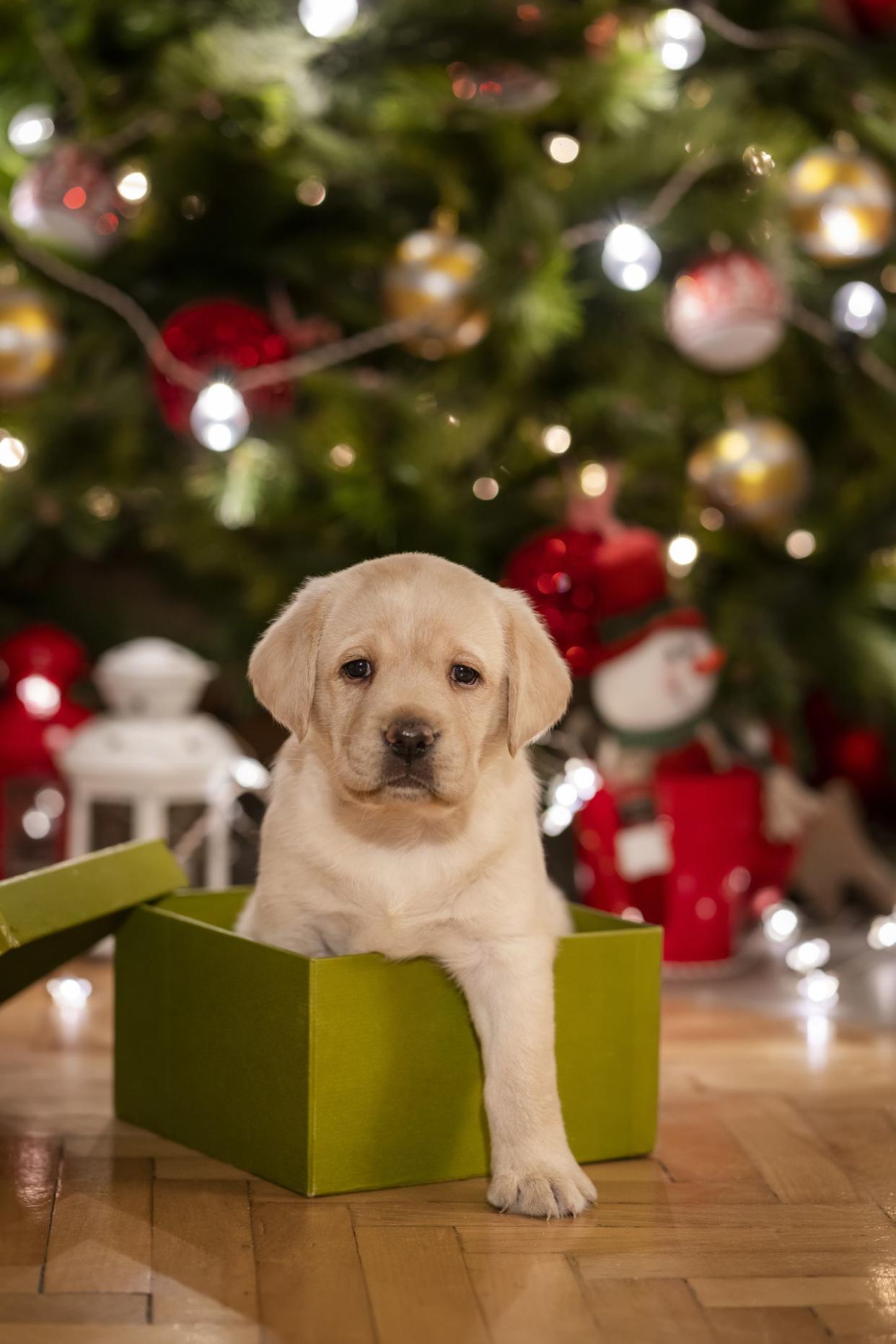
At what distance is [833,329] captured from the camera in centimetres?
406

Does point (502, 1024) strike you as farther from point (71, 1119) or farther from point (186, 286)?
point (186, 286)

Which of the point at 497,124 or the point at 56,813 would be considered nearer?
the point at 497,124

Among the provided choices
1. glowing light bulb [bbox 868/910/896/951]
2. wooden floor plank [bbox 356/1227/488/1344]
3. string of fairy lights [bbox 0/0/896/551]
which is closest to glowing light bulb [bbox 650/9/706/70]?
string of fairy lights [bbox 0/0/896/551]

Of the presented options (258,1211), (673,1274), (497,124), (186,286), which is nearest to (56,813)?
(186,286)

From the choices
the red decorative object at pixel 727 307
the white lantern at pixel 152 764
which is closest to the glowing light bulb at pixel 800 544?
the red decorative object at pixel 727 307

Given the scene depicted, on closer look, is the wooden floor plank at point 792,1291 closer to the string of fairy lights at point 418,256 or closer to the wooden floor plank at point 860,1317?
the wooden floor plank at point 860,1317

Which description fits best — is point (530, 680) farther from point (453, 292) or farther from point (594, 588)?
point (453, 292)

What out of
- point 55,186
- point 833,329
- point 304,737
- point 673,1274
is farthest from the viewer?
point 833,329

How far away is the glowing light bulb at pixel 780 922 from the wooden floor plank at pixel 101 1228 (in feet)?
5.74

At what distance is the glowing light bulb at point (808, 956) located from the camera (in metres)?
3.55

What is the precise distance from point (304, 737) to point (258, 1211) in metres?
0.60

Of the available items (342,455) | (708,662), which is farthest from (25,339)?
(708,662)

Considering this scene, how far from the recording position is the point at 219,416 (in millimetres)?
3455

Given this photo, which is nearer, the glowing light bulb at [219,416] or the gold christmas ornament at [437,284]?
the glowing light bulb at [219,416]
